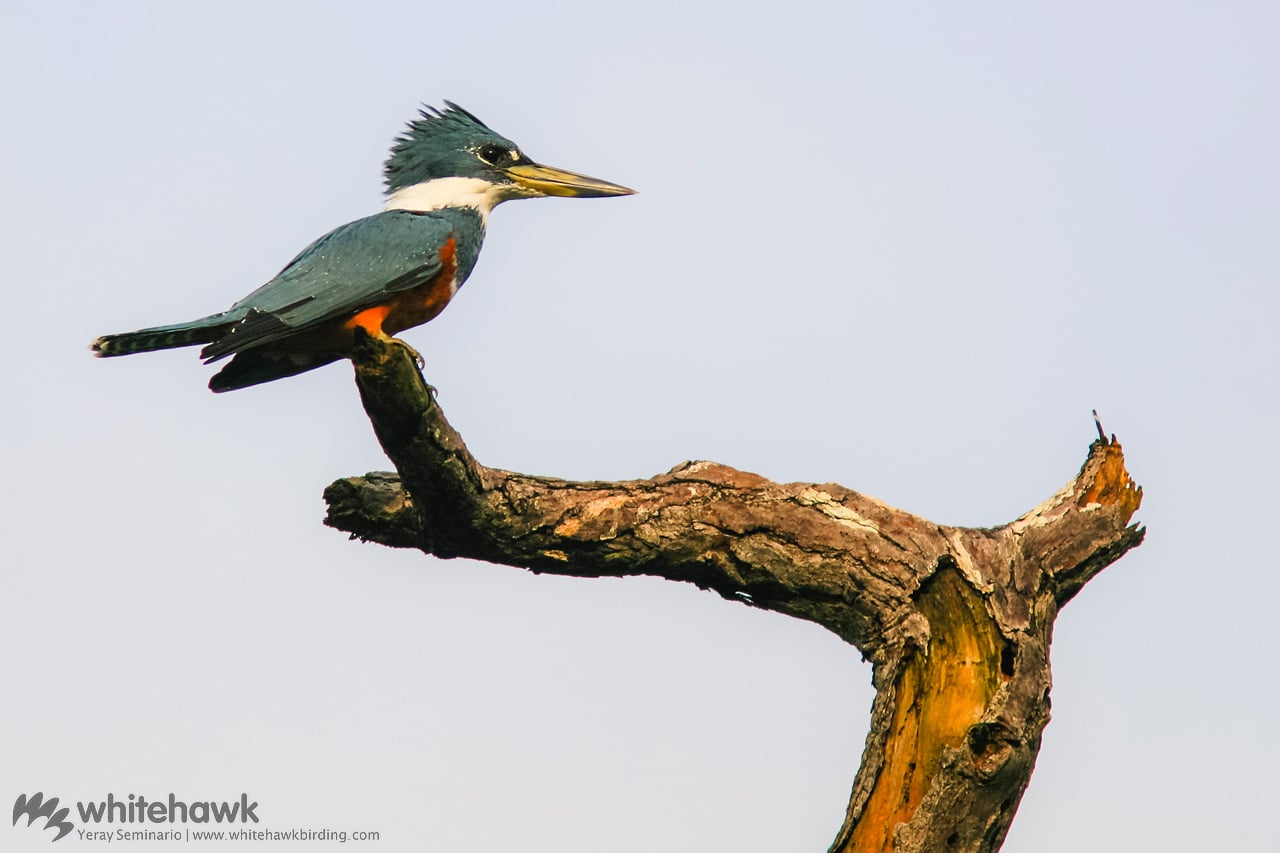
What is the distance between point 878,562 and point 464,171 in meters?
3.95

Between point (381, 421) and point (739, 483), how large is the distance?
155 centimetres

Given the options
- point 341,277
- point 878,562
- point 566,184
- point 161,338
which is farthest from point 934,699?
point 566,184

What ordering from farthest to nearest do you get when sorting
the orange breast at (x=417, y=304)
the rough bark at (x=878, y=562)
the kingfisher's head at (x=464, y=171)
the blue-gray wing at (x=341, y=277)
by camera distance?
the kingfisher's head at (x=464, y=171), the orange breast at (x=417, y=304), the blue-gray wing at (x=341, y=277), the rough bark at (x=878, y=562)

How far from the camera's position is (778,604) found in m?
5.20

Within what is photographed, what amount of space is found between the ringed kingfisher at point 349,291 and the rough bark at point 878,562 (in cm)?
100

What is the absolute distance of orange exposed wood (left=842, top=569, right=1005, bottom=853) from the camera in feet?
15.0

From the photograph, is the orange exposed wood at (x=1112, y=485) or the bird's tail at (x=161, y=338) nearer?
the orange exposed wood at (x=1112, y=485)

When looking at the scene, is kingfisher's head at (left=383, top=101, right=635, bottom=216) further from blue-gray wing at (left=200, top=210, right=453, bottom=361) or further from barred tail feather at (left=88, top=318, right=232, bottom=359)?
barred tail feather at (left=88, top=318, right=232, bottom=359)

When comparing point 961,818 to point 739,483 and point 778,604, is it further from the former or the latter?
point 739,483

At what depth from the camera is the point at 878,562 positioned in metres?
4.93

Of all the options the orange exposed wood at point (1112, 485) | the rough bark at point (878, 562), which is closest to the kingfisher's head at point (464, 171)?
the rough bark at point (878, 562)

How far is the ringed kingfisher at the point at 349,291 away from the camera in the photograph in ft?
19.2

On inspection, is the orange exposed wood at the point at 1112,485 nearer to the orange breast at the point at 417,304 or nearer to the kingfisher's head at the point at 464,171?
the orange breast at the point at 417,304

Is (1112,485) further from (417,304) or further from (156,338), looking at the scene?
(156,338)
